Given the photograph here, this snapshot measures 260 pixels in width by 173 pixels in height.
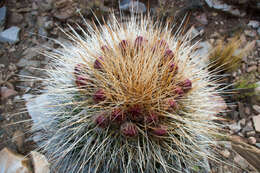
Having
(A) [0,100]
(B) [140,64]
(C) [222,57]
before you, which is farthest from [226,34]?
(A) [0,100]

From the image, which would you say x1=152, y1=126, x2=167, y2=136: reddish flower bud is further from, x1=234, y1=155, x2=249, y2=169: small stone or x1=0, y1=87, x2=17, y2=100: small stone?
x1=0, y1=87, x2=17, y2=100: small stone

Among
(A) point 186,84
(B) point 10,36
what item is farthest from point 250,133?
(B) point 10,36

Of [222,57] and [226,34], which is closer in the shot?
[222,57]

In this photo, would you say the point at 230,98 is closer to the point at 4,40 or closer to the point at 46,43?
the point at 46,43

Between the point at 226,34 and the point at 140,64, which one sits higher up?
the point at 226,34

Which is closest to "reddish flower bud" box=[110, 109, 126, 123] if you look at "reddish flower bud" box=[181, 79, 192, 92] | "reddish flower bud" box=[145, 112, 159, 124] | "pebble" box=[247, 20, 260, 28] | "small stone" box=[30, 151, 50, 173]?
"reddish flower bud" box=[145, 112, 159, 124]
